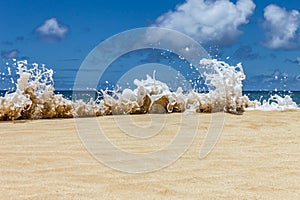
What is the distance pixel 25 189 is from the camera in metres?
2.30

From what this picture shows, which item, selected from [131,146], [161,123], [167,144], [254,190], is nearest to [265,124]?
[161,123]

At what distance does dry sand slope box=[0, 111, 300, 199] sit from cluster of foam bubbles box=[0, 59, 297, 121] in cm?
81

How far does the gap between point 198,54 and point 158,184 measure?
312 centimetres

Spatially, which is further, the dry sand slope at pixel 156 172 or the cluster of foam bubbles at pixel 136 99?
the cluster of foam bubbles at pixel 136 99

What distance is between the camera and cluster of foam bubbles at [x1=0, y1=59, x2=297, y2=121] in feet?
16.5

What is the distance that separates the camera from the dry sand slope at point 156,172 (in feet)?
7.50

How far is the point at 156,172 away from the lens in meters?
2.71

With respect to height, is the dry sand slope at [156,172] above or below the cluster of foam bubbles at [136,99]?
below

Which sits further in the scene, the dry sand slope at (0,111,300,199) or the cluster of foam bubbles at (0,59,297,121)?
the cluster of foam bubbles at (0,59,297,121)

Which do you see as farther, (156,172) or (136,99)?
(136,99)

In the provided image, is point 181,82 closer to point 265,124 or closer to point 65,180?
point 265,124

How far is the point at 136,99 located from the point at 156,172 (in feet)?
9.26

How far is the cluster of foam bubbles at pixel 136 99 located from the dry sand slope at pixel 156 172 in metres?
0.81

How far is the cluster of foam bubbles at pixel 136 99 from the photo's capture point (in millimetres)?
5031
